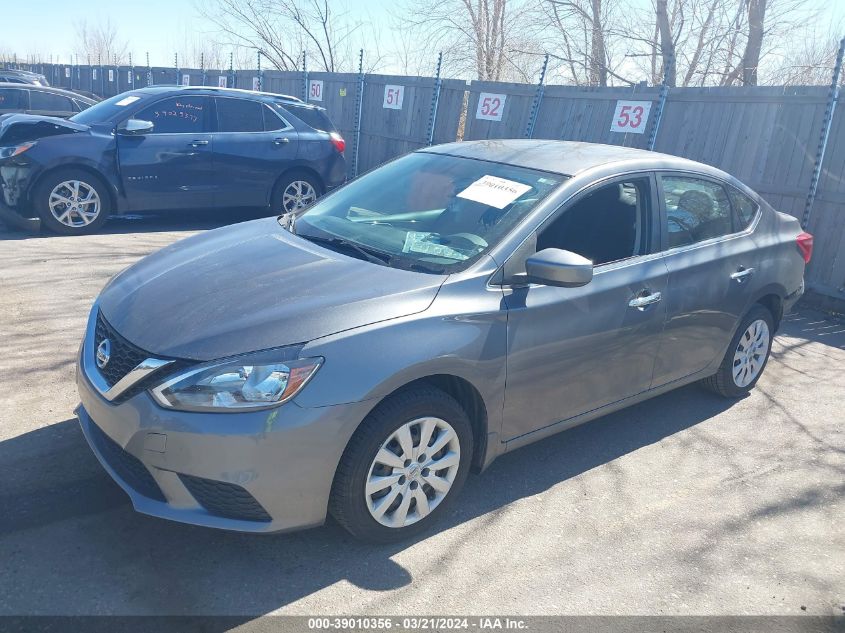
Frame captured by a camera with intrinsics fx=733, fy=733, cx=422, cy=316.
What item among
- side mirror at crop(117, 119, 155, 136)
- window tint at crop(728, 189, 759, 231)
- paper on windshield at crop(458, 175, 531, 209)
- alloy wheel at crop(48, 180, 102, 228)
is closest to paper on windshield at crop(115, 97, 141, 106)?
side mirror at crop(117, 119, 155, 136)

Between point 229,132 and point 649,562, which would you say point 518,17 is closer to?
point 229,132

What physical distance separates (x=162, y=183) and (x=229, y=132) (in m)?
1.14

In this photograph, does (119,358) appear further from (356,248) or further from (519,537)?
(519,537)

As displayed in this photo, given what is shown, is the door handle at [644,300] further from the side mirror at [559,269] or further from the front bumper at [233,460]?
the front bumper at [233,460]

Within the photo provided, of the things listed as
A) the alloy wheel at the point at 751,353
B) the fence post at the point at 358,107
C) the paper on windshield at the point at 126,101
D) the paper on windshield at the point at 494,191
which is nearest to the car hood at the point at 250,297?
the paper on windshield at the point at 494,191

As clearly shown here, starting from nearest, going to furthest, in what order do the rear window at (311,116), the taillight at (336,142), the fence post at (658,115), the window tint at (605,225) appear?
the window tint at (605,225) → the fence post at (658,115) → the rear window at (311,116) → the taillight at (336,142)

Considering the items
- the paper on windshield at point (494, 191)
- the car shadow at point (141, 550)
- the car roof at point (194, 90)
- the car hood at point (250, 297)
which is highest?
the car roof at point (194, 90)

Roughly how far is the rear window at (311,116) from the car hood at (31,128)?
2704 mm

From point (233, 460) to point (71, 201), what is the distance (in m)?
6.74

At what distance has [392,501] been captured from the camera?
10.4 feet

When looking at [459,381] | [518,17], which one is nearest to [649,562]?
[459,381]

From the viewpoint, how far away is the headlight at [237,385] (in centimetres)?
279

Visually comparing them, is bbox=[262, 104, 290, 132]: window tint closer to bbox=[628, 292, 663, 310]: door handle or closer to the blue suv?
the blue suv

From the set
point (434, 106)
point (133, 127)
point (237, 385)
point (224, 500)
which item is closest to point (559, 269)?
point (237, 385)
